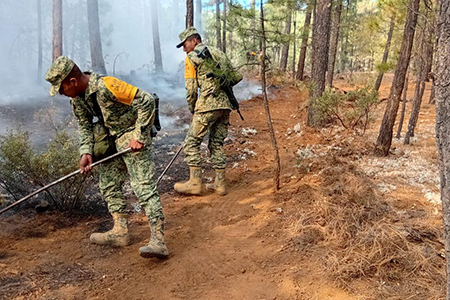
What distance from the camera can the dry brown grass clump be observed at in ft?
8.28

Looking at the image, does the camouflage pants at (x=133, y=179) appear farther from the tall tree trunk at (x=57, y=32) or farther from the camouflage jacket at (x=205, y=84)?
the tall tree trunk at (x=57, y=32)

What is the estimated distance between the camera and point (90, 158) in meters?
3.50

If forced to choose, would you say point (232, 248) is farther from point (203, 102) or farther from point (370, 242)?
point (203, 102)

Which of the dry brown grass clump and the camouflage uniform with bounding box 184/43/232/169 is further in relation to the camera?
the camouflage uniform with bounding box 184/43/232/169

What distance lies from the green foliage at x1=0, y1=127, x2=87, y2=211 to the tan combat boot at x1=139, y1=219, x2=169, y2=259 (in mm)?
1497

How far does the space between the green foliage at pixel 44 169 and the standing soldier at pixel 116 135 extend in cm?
84

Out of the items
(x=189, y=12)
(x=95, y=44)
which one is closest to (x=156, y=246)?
(x=189, y=12)

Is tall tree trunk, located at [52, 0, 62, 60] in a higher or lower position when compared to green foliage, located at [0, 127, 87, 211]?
higher

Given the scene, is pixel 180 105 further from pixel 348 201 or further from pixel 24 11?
pixel 24 11

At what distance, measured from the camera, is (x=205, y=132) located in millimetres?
4965

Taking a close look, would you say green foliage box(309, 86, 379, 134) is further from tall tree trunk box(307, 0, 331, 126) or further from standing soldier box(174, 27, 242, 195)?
standing soldier box(174, 27, 242, 195)

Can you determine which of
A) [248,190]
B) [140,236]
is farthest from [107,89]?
[248,190]

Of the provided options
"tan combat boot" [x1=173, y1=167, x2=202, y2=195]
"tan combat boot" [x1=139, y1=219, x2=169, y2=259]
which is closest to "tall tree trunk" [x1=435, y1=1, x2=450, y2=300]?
"tan combat boot" [x1=139, y1=219, x2=169, y2=259]

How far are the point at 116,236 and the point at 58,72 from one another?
1759mm
